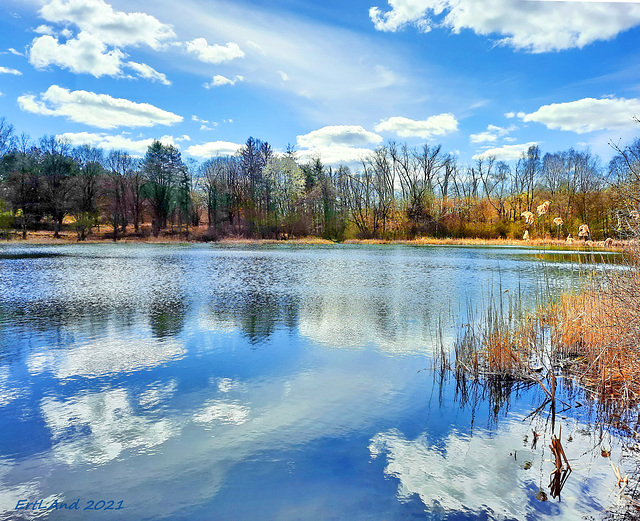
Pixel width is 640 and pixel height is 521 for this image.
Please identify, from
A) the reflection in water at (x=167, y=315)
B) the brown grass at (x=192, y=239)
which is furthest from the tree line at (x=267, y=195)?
the reflection in water at (x=167, y=315)

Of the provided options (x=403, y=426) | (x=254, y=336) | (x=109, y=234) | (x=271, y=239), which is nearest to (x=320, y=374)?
(x=403, y=426)

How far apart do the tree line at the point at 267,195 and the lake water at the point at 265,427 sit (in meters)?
43.5

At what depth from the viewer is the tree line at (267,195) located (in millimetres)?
50906

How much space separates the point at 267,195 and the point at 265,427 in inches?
2160

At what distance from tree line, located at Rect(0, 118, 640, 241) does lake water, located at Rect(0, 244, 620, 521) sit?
1711 inches

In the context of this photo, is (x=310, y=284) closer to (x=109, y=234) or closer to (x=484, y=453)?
(x=484, y=453)

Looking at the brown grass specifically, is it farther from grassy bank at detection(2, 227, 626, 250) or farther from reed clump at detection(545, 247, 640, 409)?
reed clump at detection(545, 247, 640, 409)

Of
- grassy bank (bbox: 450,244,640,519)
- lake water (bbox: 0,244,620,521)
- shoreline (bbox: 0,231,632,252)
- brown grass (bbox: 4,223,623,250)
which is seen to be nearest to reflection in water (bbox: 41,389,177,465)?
lake water (bbox: 0,244,620,521)

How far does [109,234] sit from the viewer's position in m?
54.2

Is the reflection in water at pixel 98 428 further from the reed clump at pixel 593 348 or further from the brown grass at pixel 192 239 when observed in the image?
the brown grass at pixel 192 239

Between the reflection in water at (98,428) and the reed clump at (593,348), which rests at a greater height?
the reed clump at (593,348)

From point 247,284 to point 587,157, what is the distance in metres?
65.0

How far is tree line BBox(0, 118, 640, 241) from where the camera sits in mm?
50906

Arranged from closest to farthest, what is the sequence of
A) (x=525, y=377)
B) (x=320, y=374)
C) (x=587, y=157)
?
(x=525, y=377) → (x=320, y=374) → (x=587, y=157)
